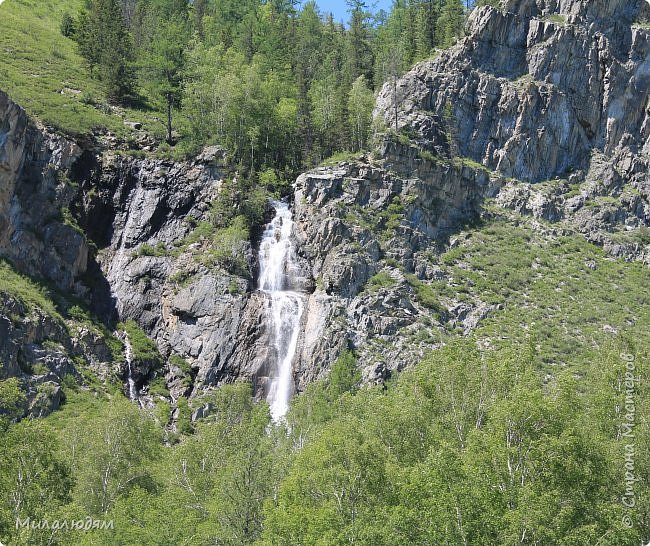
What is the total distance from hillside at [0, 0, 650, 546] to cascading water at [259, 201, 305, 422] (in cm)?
26

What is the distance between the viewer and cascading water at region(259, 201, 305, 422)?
5972 cm

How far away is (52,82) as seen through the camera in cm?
8231

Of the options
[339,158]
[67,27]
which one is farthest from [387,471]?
[67,27]

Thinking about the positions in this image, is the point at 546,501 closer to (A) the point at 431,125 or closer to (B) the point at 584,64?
(A) the point at 431,125

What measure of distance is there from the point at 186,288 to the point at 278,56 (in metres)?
45.1

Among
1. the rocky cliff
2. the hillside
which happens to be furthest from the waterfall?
the rocky cliff

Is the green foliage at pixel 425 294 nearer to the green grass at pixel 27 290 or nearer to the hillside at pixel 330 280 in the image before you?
the hillside at pixel 330 280

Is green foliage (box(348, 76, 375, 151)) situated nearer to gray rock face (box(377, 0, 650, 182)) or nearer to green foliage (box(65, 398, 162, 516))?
gray rock face (box(377, 0, 650, 182))

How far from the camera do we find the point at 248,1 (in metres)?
118

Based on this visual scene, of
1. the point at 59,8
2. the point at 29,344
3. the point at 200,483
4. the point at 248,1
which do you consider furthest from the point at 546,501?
the point at 59,8

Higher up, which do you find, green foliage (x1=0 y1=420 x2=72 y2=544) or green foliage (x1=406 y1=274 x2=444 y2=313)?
green foliage (x1=406 y1=274 x2=444 y2=313)

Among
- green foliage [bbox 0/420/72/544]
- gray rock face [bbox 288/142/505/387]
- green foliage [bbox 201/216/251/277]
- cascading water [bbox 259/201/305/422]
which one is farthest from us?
green foliage [bbox 201/216/251/277]

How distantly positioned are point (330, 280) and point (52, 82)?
4466 cm

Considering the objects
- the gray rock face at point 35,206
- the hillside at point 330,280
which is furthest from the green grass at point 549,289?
the gray rock face at point 35,206
